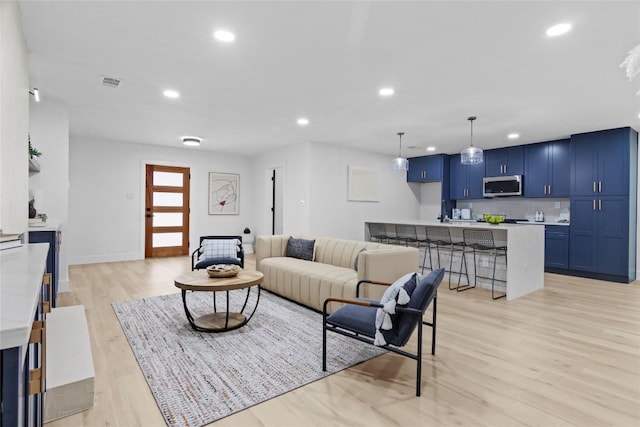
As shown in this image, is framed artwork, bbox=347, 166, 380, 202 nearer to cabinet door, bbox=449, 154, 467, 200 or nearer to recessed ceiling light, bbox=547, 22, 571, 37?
cabinet door, bbox=449, 154, 467, 200

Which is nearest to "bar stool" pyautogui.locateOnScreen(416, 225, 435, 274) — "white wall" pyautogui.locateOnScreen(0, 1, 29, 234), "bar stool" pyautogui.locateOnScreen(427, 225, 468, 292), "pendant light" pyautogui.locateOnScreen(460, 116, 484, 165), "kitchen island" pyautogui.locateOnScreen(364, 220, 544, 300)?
"bar stool" pyautogui.locateOnScreen(427, 225, 468, 292)

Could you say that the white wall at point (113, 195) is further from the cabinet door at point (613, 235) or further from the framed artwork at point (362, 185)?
the cabinet door at point (613, 235)

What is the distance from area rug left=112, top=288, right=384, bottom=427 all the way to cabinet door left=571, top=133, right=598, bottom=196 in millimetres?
5490

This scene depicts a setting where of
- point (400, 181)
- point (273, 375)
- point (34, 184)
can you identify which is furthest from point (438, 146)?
point (34, 184)

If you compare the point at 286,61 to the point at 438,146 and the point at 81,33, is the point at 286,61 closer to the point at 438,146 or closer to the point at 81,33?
the point at 81,33

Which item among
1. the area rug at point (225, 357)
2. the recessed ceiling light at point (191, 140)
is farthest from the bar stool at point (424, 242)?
the recessed ceiling light at point (191, 140)

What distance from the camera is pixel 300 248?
188 inches

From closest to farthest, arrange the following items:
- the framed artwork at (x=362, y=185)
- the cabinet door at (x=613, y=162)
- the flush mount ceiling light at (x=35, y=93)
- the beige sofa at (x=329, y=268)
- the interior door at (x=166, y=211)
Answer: the beige sofa at (x=329, y=268) < the flush mount ceiling light at (x=35, y=93) < the cabinet door at (x=613, y=162) < the interior door at (x=166, y=211) < the framed artwork at (x=362, y=185)

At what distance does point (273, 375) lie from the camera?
238cm

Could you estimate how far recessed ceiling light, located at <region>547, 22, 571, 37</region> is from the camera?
8.28 feet

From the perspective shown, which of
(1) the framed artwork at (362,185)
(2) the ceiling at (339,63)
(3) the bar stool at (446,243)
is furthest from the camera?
(1) the framed artwork at (362,185)

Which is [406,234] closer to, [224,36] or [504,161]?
[504,161]

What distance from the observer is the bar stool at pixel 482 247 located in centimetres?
474

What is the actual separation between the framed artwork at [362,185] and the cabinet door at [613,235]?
4189 millimetres
